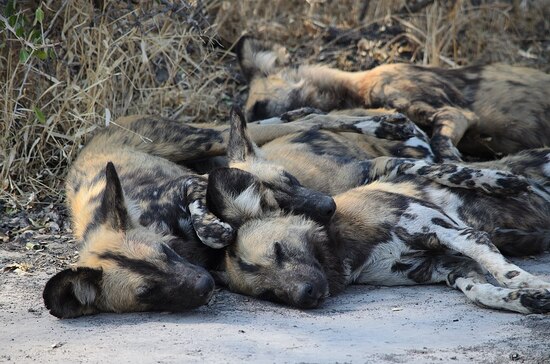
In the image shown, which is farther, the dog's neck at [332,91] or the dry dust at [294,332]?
the dog's neck at [332,91]

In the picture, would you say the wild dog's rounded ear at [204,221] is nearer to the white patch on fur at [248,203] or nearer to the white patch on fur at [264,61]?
the white patch on fur at [248,203]

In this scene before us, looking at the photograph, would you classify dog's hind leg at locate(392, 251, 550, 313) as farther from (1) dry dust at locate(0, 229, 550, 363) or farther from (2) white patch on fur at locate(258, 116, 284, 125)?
(2) white patch on fur at locate(258, 116, 284, 125)

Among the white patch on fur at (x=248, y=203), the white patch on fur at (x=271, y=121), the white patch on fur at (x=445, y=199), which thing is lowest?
the white patch on fur at (x=271, y=121)

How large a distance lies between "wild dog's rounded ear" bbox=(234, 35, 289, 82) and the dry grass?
0.45 ft

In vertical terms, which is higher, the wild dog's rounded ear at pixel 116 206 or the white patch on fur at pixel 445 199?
the wild dog's rounded ear at pixel 116 206

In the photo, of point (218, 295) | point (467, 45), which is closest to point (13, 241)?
point (218, 295)

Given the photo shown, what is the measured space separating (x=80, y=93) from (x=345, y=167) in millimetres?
1403

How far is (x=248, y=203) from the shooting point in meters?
3.90

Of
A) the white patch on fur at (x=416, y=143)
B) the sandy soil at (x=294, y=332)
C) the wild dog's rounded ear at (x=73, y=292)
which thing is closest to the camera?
the sandy soil at (x=294, y=332)

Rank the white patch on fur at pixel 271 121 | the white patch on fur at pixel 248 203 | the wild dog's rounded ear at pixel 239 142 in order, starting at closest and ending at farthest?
the white patch on fur at pixel 248 203 → the wild dog's rounded ear at pixel 239 142 → the white patch on fur at pixel 271 121

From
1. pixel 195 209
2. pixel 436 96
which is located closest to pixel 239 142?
pixel 195 209

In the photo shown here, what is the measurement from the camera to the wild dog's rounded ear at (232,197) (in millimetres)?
3879

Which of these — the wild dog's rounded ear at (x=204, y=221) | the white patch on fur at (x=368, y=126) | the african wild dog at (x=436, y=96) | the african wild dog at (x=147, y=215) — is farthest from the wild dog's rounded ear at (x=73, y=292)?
the african wild dog at (x=436, y=96)

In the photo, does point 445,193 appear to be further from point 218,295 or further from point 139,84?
point 139,84
